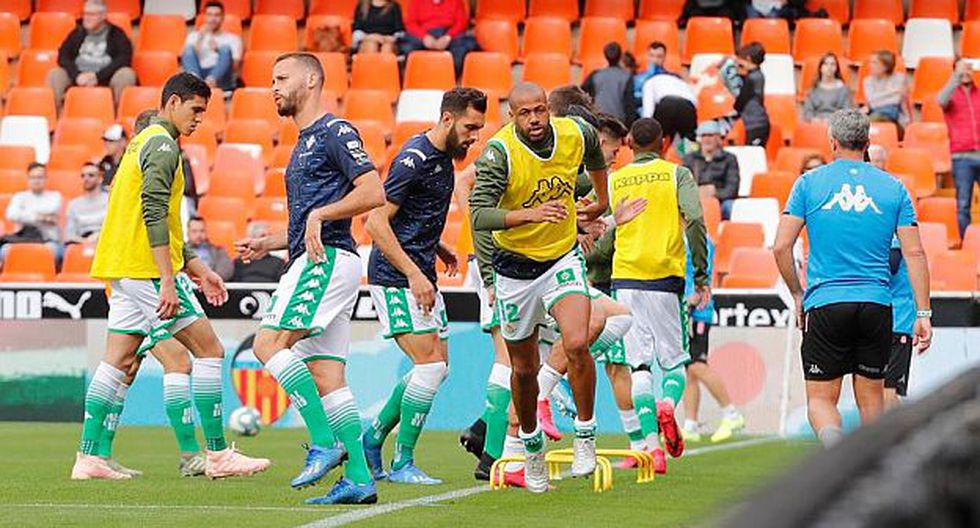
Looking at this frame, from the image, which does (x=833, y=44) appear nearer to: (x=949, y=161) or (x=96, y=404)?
(x=949, y=161)

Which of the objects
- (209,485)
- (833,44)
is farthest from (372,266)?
(833,44)

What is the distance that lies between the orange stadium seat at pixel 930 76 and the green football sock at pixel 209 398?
12396 mm

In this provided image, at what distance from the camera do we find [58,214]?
18922 mm

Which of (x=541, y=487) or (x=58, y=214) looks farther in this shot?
(x=58, y=214)

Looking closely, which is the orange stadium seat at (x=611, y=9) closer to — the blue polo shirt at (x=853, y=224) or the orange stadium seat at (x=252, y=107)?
the orange stadium seat at (x=252, y=107)

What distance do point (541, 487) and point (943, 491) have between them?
790cm

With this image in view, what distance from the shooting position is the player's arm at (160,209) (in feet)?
30.8

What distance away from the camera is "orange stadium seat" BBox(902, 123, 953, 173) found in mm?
19547

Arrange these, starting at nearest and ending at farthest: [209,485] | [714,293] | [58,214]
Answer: [209,485], [714,293], [58,214]

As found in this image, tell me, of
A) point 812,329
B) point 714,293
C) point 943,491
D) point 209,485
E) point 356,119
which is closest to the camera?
point 943,491

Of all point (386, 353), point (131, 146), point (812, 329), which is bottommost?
point (386, 353)

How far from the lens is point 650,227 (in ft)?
37.1

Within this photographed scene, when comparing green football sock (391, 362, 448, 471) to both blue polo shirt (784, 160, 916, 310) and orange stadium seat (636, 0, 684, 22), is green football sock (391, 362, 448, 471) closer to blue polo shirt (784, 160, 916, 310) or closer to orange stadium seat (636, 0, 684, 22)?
blue polo shirt (784, 160, 916, 310)

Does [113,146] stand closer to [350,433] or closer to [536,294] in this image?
[536,294]
